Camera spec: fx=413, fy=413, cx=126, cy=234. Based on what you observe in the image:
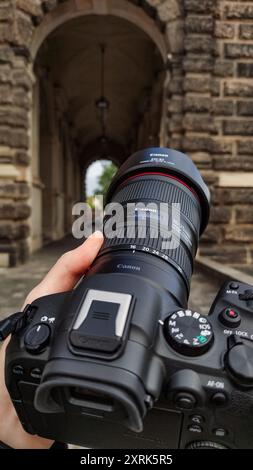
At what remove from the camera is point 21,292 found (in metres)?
4.86

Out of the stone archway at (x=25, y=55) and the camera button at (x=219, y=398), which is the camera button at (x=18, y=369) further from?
the stone archway at (x=25, y=55)

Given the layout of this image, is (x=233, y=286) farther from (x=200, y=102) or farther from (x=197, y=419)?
(x=200, y=102)

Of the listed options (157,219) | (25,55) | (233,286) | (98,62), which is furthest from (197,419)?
(98,62)

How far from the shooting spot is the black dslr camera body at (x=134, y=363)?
2.31ft

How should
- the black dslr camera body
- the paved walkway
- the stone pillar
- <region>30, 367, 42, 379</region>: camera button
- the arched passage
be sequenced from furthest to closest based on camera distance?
1. the arched passage
2. the stone pillar
3. the paved walkway
4. <region>30, 367, 42, 379</region>: camera button
5. the black dslr camera body

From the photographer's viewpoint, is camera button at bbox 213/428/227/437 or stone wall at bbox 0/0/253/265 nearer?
camera button at bbox 213/428/227/437

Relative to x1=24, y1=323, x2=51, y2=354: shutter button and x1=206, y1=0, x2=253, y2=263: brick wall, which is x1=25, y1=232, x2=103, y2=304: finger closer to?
x1=24, y1=323, x2=51, y2=354: shutter button

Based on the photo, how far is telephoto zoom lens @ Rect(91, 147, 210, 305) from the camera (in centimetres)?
98

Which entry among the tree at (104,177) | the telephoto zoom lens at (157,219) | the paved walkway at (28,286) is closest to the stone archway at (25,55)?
the paved walkway at (28,286)

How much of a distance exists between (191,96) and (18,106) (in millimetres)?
2698

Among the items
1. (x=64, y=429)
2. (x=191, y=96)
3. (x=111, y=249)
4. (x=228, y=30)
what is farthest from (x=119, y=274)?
(x=228, y=30)

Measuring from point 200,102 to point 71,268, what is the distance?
583cm

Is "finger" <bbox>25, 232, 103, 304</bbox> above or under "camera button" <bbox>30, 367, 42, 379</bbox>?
above

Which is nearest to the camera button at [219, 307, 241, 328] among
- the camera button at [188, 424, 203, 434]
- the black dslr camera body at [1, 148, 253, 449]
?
the black dslr camera body at [1, 148, 253, 449]
